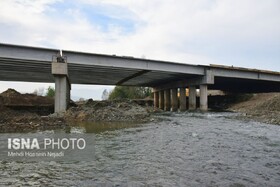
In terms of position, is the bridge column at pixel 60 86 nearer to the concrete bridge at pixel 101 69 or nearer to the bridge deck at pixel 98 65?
the concrete bridge at pixel 101 69

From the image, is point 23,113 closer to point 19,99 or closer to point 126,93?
point 19,99

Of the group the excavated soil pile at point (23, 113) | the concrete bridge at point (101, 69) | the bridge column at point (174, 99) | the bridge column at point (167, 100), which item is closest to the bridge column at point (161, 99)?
the concrete bridge at point (101, 69)

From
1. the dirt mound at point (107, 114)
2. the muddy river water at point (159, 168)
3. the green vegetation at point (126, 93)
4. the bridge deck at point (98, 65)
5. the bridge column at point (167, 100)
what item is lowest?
the muddy river water at point (159, 168)

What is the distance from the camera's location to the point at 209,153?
8820 millimetres

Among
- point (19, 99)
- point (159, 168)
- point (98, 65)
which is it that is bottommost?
point (159, 168)

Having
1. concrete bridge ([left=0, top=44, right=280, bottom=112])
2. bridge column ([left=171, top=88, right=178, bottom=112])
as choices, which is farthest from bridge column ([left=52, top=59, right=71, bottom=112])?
bridge column ([left=171, top=88, right=178, bottom=112])

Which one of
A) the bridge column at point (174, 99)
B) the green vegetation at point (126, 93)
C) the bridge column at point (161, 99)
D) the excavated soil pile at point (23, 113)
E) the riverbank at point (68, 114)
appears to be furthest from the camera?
the green vegetation at point (126, 93)

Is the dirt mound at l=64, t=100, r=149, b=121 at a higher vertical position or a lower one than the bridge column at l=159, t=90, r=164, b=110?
lower

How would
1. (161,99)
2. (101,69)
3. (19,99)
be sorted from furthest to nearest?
1. (161,99)
2. (101,69)
3. (19,99)

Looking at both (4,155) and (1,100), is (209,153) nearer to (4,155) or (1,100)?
(4,155)

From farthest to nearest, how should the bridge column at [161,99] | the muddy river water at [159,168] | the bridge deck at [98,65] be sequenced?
the bridge column at [161,99] → the bridge deck at [98,65] → the muddy river water at [159,168]

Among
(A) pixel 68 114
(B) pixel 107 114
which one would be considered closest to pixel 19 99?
(A) pixel 68 114

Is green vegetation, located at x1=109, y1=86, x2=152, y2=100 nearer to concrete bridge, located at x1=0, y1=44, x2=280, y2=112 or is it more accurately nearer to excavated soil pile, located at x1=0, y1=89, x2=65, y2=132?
concrete bridge, located at x1=0, y1=44, x2=280, y2=112

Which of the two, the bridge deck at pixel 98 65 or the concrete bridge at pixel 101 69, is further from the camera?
the concrete bridge at pixel 101 69
